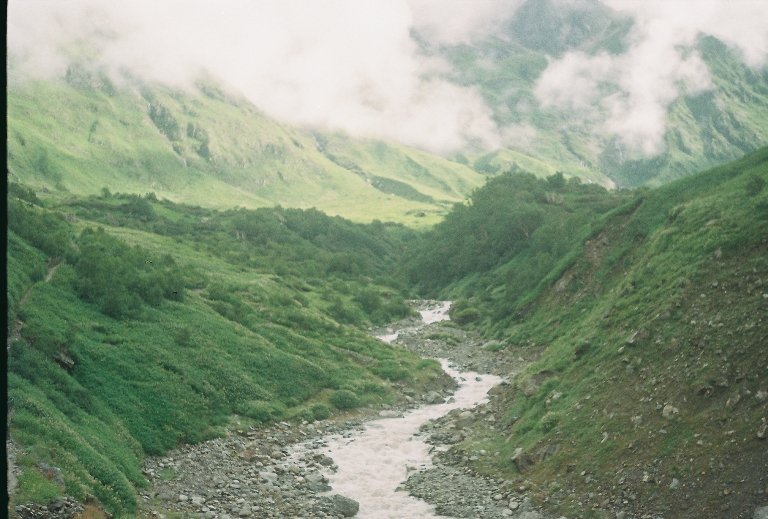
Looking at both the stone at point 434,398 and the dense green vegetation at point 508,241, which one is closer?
the stone at point 434,398

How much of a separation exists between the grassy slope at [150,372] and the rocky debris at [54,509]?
0.39 metres

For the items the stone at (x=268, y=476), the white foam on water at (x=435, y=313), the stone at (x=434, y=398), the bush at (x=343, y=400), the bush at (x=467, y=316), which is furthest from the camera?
the white foam on water at (x=435, y=313)

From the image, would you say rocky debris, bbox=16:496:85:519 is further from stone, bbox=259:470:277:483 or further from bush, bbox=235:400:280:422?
bush, bbox=235:400:280:422

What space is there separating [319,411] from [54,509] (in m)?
25.0

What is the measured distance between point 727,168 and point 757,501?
50.9m

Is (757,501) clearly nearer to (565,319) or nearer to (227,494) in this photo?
(227,494)

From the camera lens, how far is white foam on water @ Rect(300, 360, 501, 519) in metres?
30.4

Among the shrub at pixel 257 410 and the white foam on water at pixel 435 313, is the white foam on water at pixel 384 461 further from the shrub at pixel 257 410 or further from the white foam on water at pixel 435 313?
the white foam on water at pixel 435 313

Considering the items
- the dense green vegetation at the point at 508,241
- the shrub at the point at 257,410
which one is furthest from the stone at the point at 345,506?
the dense green vegetation at the point at 508,241

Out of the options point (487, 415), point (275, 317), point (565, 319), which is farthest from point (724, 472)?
point (275, 317)

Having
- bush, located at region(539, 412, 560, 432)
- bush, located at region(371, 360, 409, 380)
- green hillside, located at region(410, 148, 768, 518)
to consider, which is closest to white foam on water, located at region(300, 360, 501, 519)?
green hillside, located at region(410, 148, 768, 518)

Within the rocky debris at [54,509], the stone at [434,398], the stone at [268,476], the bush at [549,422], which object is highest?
the stone at [434,398]

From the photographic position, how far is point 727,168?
6266cm

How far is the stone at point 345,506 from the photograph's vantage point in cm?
2936
